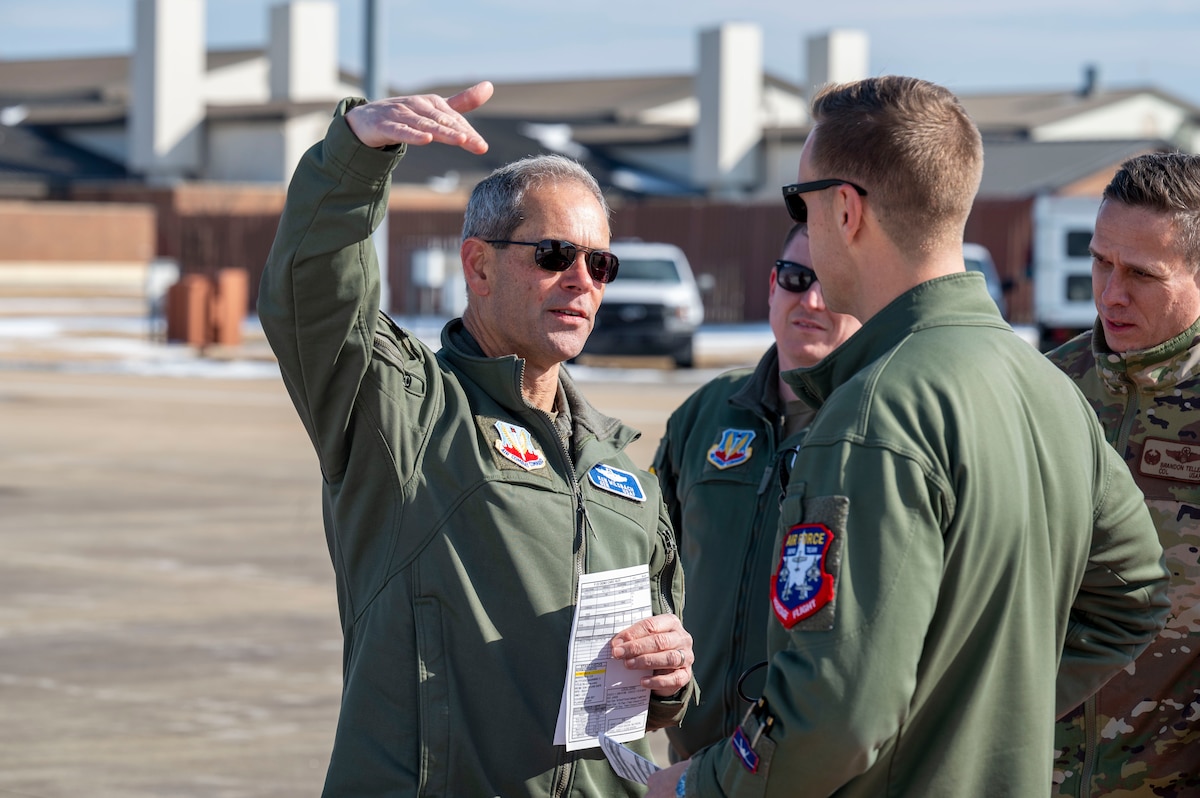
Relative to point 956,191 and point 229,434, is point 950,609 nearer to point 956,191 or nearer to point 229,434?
point 956,191

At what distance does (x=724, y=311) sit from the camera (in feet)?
130

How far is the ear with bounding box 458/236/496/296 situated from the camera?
10.6 feet

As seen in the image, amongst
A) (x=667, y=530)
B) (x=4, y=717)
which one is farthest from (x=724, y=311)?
(x=667, y=530)

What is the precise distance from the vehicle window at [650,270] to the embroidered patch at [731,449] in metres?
21.3

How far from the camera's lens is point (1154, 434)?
12.3 feet

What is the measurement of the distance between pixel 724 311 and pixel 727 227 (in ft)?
6.97

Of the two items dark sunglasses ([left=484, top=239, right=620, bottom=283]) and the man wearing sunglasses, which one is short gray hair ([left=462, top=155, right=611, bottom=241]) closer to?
dark sunglasses ([left=484, top=239, right=620, bottom=283])

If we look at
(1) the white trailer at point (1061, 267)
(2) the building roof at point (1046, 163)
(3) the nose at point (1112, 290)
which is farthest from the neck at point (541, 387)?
(2) the building roof at point (1046, 163)

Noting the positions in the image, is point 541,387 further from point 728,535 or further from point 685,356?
point 685,356

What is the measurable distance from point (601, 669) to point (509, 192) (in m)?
0.98

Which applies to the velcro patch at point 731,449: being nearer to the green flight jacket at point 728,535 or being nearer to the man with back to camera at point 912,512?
the green flight jacket at point 728,535

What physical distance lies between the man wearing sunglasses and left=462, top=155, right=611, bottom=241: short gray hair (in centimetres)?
28

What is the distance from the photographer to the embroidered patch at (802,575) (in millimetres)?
2217


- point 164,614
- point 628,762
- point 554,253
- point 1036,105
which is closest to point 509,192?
point 554,253
